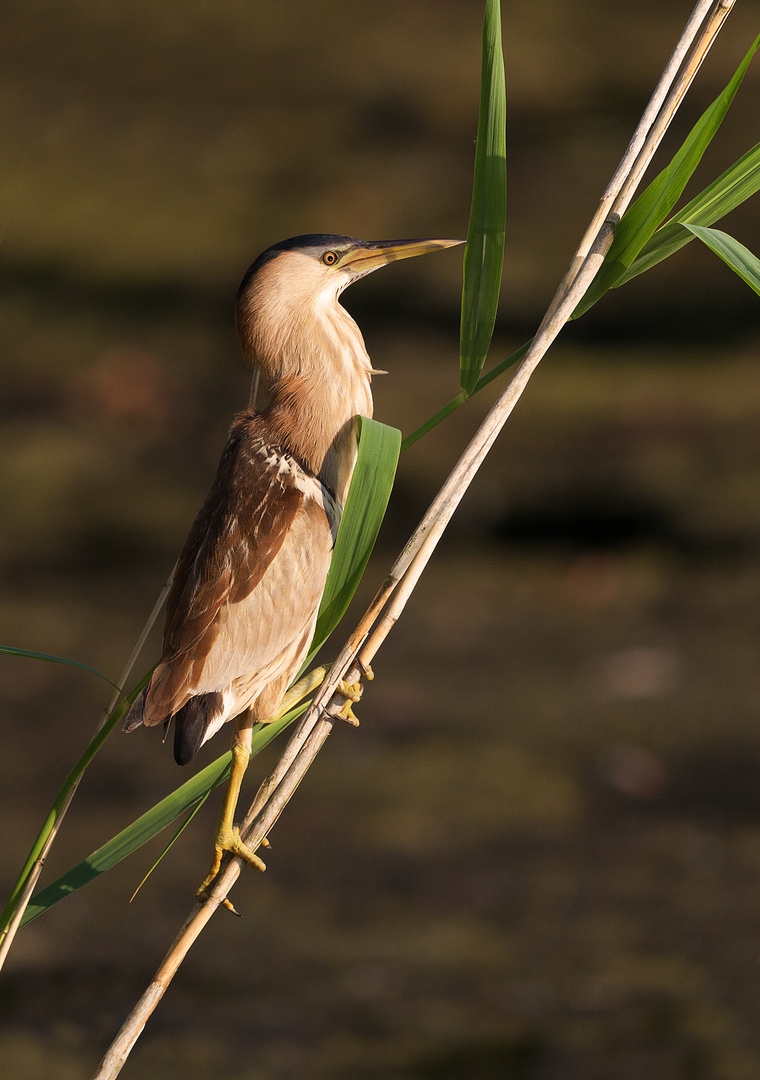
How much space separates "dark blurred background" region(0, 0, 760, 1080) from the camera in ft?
7.89

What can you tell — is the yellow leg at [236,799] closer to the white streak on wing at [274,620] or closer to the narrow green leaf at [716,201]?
the white streak on wing at [274,620]

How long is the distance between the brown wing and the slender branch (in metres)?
0.15

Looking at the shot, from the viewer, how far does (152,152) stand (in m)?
4.47

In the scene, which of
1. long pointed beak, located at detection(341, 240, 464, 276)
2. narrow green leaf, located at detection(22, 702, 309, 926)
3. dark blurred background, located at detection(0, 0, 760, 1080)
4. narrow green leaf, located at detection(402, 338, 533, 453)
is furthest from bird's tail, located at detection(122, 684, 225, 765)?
dark blurred background, located at detection(0, 0, 760, 1080)

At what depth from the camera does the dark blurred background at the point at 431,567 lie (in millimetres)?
2404

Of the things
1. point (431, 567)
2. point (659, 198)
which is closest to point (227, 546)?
point (659, 198)

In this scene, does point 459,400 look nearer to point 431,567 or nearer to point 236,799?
point 236,799

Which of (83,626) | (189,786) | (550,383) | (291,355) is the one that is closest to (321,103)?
(550,383)

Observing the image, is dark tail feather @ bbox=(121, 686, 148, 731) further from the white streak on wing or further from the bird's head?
the bird's head


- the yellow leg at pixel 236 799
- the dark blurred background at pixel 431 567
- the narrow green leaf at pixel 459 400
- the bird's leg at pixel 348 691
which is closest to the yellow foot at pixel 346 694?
the bird's leg at pixel 348 691

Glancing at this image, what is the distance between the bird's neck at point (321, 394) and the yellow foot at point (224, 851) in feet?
1.11

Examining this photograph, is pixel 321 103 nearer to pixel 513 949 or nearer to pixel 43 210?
pixel 43 210

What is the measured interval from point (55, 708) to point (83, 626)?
0.39 metres

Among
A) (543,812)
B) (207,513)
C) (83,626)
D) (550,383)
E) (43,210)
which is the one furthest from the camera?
(43,210)
